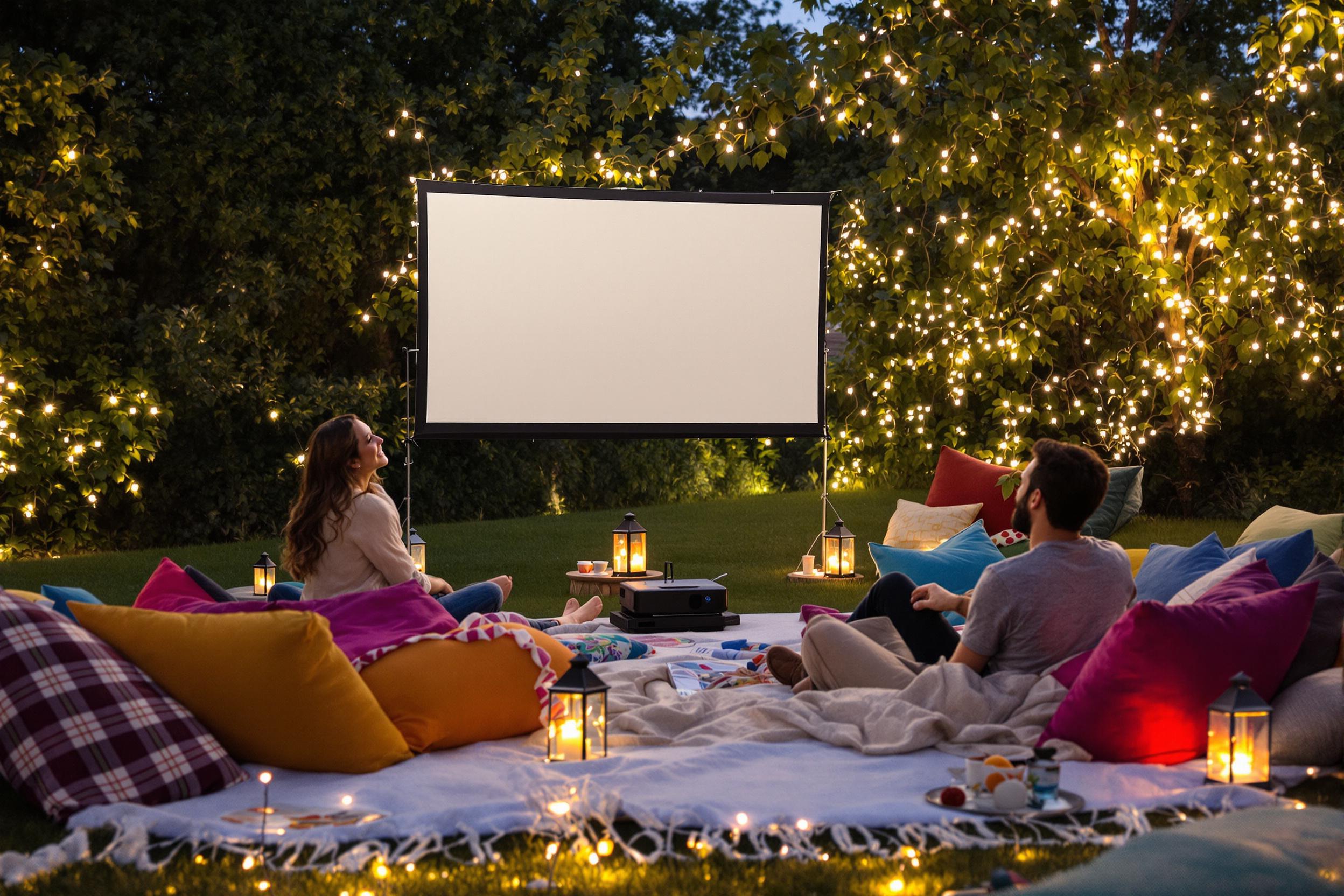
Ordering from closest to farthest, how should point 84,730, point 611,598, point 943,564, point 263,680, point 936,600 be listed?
point 84,730 → point 263,680 → point 936,600 → point 943,564 → point 611,598

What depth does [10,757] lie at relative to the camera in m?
2.57

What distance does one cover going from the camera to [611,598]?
580 cm

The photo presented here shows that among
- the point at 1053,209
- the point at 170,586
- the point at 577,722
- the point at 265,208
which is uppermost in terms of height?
the point at 265,208

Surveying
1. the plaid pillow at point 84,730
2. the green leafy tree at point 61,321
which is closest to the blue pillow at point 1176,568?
the plaid pillow at point 84,730

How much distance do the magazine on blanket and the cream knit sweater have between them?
2.93 ft

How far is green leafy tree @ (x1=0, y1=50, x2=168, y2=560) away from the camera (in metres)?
8.29

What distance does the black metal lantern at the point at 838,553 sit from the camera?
247 inches

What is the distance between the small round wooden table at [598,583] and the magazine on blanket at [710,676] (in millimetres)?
1615

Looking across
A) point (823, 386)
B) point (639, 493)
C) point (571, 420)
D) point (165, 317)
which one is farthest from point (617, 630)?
point (639, 493)

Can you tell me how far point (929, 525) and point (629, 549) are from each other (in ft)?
4.92

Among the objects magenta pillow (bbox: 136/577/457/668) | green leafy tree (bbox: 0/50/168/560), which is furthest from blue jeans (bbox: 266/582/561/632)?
green leafy tree (bbox: 0/50/168/560)

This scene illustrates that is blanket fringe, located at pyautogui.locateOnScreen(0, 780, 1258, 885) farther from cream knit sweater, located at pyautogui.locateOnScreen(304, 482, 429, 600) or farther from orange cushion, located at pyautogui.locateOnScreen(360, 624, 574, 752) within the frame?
cream knit sweater, located at pyautogui.locateOnScreen(304, 482, 429, 600)

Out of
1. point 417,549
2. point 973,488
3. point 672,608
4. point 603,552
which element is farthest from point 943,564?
point 603,552

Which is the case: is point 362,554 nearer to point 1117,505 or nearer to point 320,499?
point 320,499
